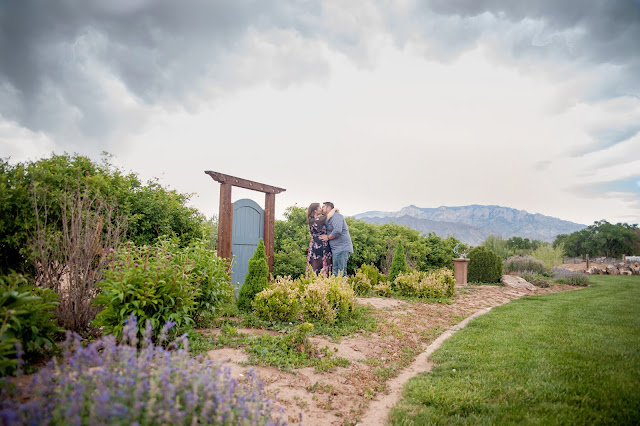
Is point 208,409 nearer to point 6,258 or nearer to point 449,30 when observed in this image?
point 6,258

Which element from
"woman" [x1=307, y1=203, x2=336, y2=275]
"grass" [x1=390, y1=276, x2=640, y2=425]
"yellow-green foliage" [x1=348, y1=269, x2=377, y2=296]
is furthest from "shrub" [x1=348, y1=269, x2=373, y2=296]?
"grass" [x1=390, y1=276, x2=640, y2=425]

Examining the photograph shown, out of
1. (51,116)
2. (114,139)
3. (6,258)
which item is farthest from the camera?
(114,139)

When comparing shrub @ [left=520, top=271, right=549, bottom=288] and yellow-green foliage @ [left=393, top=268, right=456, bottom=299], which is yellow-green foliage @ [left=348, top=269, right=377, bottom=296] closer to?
yellow-green foliage @ [left=393, top=268, right=456, bottom=299]

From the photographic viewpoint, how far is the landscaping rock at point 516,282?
1132cm

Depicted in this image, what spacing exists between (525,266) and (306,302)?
1347 centimetres

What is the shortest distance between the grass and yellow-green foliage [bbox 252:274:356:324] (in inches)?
64.6

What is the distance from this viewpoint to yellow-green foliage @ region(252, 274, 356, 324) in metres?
4.90

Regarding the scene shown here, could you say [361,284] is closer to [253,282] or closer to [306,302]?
[306,302]

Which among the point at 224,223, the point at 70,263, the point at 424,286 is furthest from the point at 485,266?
the point at 70,263

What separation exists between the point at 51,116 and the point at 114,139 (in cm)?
125

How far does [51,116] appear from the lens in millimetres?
5578

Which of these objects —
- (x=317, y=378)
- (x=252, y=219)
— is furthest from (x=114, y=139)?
(x=317, y=378)

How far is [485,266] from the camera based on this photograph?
40.4 feet

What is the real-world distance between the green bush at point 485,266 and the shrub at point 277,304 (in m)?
9.66
